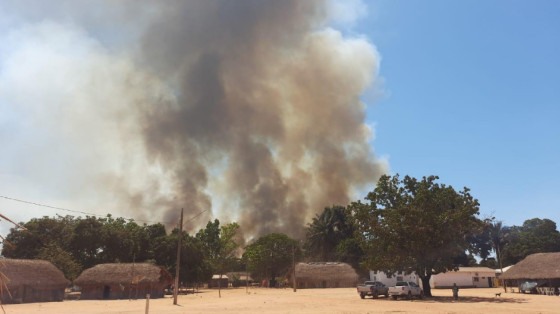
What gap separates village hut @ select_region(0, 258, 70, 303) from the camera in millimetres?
40188

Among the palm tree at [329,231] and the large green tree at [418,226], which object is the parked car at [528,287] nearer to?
the large green tree at [418,226]

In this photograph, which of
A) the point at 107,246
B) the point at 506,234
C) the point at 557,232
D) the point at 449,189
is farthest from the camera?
the point at 506,234

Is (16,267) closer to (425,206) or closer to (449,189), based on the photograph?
(425,206)

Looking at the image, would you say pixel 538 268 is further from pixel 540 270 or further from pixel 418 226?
pixel 418 226

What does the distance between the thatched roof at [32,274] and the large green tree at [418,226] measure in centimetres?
3427

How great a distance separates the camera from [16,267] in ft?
137

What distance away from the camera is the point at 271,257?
286ft

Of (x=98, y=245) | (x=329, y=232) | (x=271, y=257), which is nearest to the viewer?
(x=98, y=245)

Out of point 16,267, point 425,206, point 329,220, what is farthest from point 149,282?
point 329,220

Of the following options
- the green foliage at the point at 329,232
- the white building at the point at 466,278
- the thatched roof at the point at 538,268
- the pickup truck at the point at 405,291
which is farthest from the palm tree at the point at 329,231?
the pickup truck at the point at 405,291

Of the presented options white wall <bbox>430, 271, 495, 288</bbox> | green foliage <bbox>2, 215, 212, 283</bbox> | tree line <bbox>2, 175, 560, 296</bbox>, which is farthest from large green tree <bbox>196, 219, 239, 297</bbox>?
white wall <bbox>430, 271, 495, 288</bbox>

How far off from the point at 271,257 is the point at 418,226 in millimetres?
53980

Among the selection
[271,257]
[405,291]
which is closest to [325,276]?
[271,257]

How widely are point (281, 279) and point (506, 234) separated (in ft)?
188
